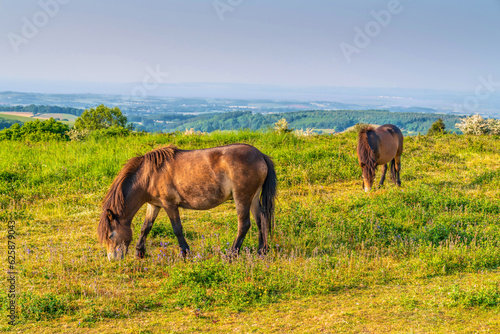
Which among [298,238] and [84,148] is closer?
[298,238]

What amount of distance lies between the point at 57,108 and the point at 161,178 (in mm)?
69231

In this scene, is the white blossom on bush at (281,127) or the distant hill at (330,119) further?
the distant hill at (330,119)

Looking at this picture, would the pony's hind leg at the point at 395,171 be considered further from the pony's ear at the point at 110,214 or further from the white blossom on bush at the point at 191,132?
the pony's ear at the point at 110,214

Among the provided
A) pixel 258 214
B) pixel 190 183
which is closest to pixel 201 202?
pixel 190 183

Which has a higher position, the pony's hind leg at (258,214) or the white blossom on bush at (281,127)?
the white blossom on bush at (281,127)

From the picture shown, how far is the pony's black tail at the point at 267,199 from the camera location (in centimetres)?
614

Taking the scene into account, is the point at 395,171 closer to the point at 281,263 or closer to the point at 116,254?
the point at 281,263

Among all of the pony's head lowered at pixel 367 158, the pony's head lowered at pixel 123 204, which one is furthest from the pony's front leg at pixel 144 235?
the pony's head lowered at pixel 367 158

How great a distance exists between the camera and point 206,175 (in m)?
5.91

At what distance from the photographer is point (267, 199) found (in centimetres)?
616

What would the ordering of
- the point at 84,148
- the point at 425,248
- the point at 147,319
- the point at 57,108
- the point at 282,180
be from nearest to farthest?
the point at 147,319 → the point at 425,248 → the point at 282,180 → the point at 84,148 → the point at 57,108

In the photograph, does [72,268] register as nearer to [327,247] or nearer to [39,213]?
[39,213]

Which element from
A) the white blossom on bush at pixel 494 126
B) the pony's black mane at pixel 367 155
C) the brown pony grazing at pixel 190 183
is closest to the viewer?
the brown pony grazing at pixel 190 183

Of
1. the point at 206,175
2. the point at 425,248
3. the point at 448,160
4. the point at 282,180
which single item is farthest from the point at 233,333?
the point at 448,160
